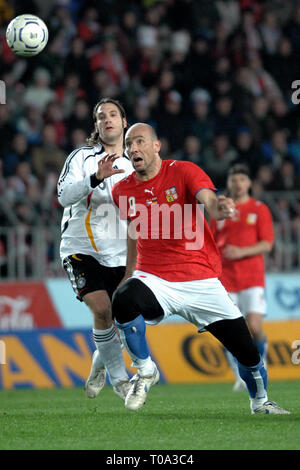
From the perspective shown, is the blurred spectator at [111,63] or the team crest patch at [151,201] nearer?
the team crest patch at [151,201]

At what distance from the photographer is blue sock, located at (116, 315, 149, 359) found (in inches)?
270

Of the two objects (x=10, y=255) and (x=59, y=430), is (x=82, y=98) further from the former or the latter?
(x=59, y=430)

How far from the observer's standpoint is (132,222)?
7.21 metres

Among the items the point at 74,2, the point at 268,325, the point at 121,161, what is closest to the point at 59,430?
the point at 121,161

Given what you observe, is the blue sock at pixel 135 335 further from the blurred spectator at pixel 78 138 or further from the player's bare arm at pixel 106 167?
the blurred spectator at pixel 78 138

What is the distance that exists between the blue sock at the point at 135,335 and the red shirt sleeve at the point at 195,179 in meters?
1.04

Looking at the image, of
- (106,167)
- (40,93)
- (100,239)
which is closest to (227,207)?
(106,167)

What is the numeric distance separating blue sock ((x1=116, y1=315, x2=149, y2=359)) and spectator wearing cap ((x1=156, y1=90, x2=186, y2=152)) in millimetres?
8973

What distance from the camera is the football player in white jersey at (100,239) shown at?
825 cm

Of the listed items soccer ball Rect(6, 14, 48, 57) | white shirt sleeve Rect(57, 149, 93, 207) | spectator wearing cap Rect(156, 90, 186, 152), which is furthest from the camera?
spectator wearing cap Rect(156, 90, 186, 152)

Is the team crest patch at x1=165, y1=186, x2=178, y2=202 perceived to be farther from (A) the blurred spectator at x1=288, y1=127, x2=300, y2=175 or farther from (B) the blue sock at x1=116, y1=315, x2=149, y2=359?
(A) the blurred spectator at x1=288, y1=127, x2=300, y2=175

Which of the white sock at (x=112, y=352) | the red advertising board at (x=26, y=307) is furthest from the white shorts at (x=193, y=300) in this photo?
the red advertising board at (x=26, y=307)

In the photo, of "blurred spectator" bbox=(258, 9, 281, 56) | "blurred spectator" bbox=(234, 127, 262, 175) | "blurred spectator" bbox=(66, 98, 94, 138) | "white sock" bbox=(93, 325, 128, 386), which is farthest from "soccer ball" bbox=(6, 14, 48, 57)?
"blurred spectator" bbox=(258, 9, 281, 56)

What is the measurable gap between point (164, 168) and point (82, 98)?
895 centimetres
